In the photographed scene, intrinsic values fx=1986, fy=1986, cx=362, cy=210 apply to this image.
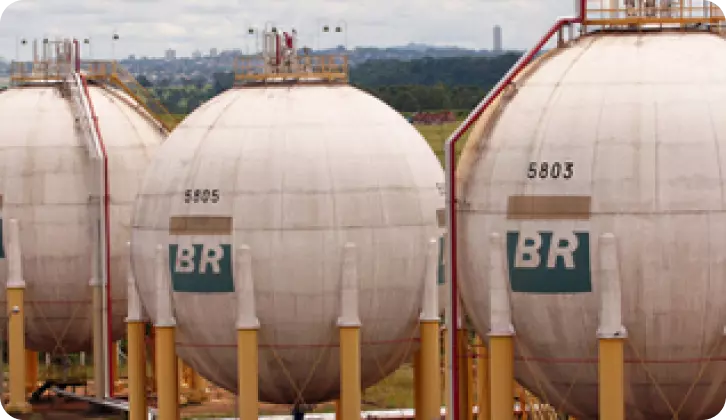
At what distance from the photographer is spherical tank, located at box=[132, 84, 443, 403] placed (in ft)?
162

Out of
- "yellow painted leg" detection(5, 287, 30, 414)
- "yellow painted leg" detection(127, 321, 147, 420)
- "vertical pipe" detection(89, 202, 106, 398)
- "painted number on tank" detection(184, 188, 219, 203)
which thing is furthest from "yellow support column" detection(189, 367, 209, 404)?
"painted number on tank" detection(184, 188, 219, 203)

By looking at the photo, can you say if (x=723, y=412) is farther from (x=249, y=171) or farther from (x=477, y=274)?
(x=249, y=171)

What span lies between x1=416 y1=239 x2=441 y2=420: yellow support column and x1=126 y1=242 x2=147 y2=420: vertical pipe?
24.3 feet

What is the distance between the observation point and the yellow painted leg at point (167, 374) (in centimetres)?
5041

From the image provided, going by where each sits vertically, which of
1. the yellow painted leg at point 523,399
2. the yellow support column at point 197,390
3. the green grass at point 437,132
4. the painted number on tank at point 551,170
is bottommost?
the yellow support column at point 197,390

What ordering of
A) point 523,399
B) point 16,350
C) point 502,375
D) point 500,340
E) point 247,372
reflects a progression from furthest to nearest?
1. point 16,350
2. point 523,399
3. point 247,372
4. point 502,375
5. point 500,340

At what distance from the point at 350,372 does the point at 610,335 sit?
29.2 feet

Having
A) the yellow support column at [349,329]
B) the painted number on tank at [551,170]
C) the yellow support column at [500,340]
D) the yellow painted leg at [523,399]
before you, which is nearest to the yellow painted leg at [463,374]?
the yellow support column at [500,340]

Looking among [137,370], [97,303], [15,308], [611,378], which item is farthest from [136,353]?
[611,378]

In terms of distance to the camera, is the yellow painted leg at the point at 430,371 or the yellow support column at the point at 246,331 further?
the yellow painted leg at the point at 430,371

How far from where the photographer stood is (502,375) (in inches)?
1761

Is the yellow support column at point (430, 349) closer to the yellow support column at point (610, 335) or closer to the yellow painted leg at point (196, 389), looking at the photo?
the yellow support column at point (610, 335)

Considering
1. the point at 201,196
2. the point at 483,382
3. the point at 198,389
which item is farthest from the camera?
the point at 198,389

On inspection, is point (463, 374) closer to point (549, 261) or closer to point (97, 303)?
point (549, 261)
